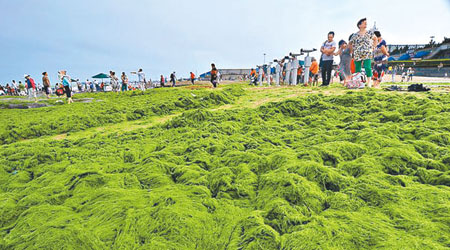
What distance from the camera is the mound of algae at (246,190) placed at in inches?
71.7

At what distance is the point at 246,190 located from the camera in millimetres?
2578

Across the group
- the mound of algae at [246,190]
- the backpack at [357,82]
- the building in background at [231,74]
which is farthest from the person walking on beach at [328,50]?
the building in background at [231,74]

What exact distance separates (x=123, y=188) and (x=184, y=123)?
302cm

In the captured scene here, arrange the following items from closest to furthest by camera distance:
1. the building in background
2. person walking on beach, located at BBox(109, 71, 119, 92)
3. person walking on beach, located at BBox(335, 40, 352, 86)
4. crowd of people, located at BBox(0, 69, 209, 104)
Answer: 1. person walking on beach, located at BBox(335, 40, 352, 86)
2. crowd of people, located at BBox(0, 69, 209, 104)
3. person walking on beach, located at BBox(109, 71, 119, 92)
4. the building in background

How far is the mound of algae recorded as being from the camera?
182 centimetres

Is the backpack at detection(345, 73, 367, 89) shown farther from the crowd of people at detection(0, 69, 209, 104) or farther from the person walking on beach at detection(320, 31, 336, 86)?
the crowd of people at detection(0, 69, 209, 104)

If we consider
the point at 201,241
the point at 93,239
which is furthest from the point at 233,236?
the point at 93,239

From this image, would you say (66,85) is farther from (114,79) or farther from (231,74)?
(231,74)

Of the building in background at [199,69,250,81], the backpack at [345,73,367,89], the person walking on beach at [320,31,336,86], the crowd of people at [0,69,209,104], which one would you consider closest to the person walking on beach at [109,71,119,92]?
the crowd of people at [0,69,209,104]

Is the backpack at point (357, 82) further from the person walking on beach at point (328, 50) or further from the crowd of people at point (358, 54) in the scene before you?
the person walking on beach at point (328, 50)

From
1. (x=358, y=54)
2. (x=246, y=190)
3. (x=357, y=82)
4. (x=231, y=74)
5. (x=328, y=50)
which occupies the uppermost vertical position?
(x=231, y=74)

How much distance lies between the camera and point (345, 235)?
1.72m

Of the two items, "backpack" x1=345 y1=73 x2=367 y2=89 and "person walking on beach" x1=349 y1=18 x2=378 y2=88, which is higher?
"person walking on beach" x1=349 y1=18 x2=378 y2=88

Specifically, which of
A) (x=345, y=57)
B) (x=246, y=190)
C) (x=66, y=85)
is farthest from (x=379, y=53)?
(x=66, y=85)
